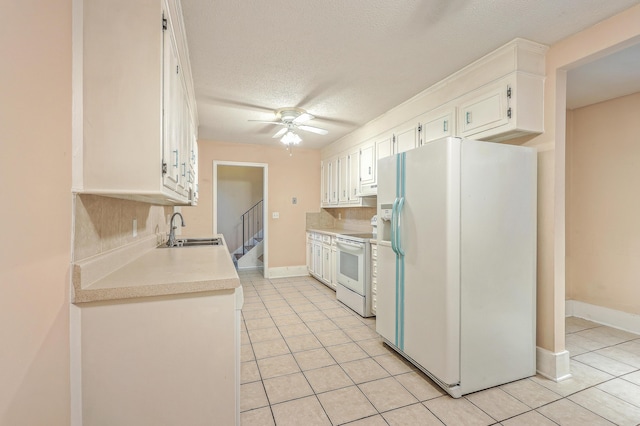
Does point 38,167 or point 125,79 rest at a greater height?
point 125,79

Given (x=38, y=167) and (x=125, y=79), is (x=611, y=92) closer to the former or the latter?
(x=125, y=79)

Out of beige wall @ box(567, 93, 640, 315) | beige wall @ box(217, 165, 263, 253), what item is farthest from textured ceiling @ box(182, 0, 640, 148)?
beige wall @ box(217, 165, 263, 253)

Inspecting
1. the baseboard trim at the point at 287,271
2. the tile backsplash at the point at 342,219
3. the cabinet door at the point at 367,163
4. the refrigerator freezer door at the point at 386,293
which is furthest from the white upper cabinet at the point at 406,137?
the baseboard trim at the point at 287,271

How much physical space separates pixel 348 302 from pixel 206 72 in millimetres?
3101

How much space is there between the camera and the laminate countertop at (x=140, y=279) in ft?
3.96

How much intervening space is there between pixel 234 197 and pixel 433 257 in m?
5.89

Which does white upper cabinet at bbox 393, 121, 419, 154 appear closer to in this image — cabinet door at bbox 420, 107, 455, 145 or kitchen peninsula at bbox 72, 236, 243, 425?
cabinet door at bbox 420, 107, 455, 145

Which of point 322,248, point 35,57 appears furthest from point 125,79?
point 322,248

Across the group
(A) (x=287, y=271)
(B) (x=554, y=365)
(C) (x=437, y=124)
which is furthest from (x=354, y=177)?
(B) (x=554, y=365)

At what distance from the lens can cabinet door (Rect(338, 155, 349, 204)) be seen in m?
4.86

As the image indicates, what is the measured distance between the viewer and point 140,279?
1.37 metres

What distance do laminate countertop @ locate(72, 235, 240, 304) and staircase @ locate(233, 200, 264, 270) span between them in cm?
491

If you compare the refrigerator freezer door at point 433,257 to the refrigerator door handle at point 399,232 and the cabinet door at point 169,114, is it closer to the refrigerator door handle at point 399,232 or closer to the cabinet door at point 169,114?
the refrigerator door handle at point 399,232

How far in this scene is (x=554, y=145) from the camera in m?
2.23
